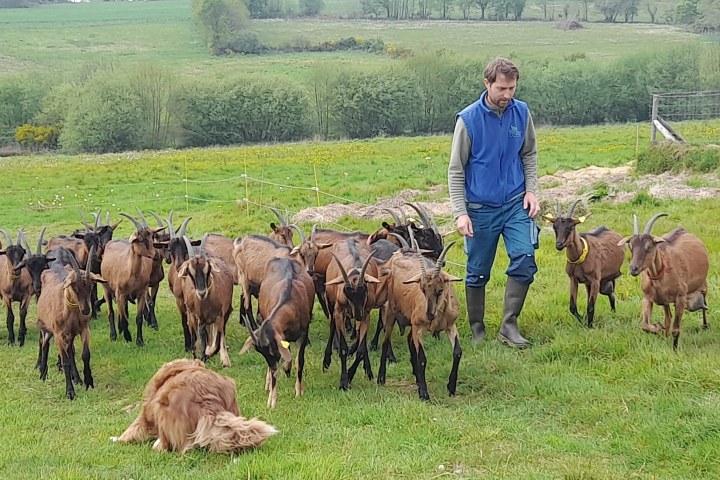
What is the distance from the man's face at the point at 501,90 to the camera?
7.95m

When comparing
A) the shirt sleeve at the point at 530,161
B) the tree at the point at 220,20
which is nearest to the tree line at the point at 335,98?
the tree at the point at 220,20

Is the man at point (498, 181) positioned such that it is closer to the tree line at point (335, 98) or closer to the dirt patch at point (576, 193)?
the dirt patch at point (576, 193)

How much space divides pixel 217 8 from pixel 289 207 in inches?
3219

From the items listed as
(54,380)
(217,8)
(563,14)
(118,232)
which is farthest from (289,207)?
(563,14)

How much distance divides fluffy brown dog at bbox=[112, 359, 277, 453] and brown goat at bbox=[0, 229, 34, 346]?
4.53 metres

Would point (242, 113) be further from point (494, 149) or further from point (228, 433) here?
point (228, 433)

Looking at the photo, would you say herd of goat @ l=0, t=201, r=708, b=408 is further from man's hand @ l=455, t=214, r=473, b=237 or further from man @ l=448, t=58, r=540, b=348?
man @ l=448, t=58, r=540, b=348

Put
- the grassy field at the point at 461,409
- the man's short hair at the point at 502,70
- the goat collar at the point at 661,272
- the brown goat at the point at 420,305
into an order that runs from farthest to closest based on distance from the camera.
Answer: the goat collar at the point at 661,272 → the man's short hair at the point at 502,70 → the brown goat at the point at 420,305 → the grassy field at the point at 461,409

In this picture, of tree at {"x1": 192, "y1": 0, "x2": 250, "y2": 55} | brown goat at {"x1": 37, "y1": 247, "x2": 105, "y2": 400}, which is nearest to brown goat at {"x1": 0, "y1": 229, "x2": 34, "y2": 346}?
brown goat at {"x1": 37, "y1": 247, "x2": 105, "y2": 400}

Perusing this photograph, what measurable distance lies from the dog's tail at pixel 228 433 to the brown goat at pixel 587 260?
4529 millimetres

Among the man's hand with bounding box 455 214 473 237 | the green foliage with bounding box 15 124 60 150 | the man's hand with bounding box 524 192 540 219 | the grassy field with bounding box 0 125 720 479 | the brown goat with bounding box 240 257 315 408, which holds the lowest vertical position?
the green foliage with bounding box 15 124 60 150

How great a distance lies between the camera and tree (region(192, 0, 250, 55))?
307 ft

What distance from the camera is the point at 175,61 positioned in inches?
3420

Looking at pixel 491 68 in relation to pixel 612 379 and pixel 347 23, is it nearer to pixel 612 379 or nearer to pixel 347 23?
pixel 612 379
